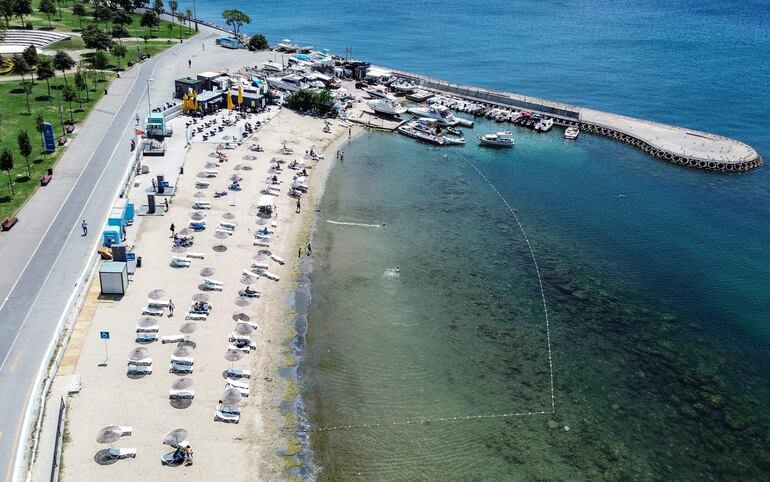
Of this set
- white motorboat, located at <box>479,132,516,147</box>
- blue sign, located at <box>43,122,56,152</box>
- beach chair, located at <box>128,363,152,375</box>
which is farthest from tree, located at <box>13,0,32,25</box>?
beach chair, located at <box>128,363,152,375</box>

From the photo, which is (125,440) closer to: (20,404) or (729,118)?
(20,404)

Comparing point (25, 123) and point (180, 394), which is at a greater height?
point (25, 123)

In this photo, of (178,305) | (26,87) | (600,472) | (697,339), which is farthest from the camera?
(26,87)

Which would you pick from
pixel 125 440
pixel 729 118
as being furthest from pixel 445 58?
pixel 125 440

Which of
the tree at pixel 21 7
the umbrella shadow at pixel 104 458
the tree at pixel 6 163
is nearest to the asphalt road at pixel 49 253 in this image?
the tree at pixel 6 163

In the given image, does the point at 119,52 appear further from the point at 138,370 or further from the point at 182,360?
the point at 182,360

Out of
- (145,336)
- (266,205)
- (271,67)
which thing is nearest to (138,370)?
(145,336)
